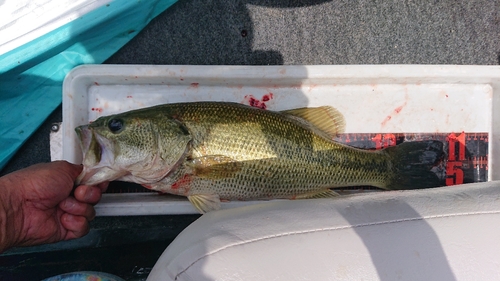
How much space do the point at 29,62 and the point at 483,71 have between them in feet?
8.26

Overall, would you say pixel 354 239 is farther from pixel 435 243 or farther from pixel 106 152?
pixel 106 152

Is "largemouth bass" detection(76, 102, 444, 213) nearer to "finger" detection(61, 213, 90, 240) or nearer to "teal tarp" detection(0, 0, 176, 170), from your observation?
"finger" detection(61, 213, 90, 240)

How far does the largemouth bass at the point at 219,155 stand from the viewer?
1511mm

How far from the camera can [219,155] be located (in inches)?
61.0

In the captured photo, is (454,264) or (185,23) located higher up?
(185,23)

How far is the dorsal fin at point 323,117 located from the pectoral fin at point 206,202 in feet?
1.89

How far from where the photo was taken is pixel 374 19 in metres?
2.17

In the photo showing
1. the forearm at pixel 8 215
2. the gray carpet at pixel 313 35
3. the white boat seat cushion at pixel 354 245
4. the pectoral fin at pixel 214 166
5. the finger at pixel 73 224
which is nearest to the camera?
the white boat seat cushion at pixel 354 245

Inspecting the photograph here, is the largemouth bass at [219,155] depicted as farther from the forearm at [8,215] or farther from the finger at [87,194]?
the forearm at [8,215]

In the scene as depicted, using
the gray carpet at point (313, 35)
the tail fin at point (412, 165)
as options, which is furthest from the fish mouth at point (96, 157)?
the tail fin at point (412, 165)

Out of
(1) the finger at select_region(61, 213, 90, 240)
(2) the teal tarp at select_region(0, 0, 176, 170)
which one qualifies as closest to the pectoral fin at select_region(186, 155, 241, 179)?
(1) the finger at select_region(61, 213, 90, 240)

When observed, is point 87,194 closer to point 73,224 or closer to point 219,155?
point 73,224

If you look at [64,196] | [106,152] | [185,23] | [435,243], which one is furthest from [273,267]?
[185,23]

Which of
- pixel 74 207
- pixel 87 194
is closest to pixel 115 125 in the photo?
pixel 87 194
